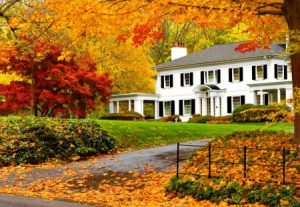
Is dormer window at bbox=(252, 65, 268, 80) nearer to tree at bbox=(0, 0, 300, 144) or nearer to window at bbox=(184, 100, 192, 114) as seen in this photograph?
window at bbox=(184, 100, 192, 114)

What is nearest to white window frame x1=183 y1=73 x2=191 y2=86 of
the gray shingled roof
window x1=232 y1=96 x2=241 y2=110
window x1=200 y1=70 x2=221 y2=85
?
the gray shingled roof

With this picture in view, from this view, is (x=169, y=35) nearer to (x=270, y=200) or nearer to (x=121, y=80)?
(x=121, y=80)

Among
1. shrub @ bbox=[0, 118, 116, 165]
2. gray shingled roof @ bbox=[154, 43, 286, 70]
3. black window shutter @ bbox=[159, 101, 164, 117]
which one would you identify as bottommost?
shrub @ bbox=[0, 118, 116, 165]

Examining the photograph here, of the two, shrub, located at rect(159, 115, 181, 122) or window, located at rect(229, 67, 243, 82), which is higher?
window, located at rect(229, 67, 243, 82)

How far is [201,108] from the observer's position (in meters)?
53.8

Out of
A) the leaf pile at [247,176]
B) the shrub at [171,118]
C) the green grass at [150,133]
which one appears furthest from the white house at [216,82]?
the leaf pile at [247,176]

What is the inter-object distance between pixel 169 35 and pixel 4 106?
131 ft

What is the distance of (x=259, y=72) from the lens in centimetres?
4953

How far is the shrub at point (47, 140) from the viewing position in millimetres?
19344

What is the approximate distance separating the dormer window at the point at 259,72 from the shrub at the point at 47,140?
98.5 ft

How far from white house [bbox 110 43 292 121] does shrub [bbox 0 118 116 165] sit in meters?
27.3

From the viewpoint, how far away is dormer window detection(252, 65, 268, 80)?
160ft

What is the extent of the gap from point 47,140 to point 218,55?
35618 mm

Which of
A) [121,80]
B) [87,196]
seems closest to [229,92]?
[121,80]
